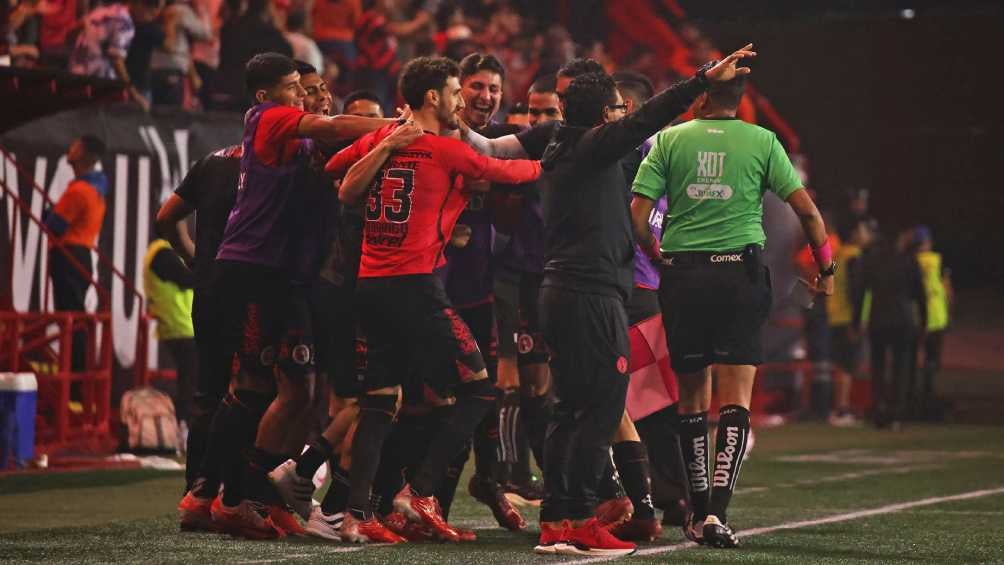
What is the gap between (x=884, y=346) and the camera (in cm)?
2039

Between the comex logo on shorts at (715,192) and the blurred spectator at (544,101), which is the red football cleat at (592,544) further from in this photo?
the blurred spectator at (544,101)

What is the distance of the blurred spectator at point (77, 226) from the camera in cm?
1405

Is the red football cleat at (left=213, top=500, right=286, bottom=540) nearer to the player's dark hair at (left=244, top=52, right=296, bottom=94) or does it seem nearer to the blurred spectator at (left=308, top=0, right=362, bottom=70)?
the player's dark hair at (left=244, top=52, right=296, bottom=94)

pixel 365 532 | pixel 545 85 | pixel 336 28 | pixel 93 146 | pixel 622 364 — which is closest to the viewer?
pixel 622 364

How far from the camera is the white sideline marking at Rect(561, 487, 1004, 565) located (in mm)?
8016

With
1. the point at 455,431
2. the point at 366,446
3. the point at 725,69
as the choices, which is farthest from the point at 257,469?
the point at 725,69

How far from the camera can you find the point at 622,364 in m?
7.85

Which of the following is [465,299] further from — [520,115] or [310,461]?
[520,115]

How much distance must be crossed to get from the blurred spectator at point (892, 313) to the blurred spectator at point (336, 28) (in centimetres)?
621

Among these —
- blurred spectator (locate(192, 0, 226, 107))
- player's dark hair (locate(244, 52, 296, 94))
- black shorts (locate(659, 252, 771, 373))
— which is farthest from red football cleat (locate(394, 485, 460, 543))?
blurred spectator (locate(192, 0, 226, 107))

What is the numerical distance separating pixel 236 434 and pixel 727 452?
2.20 metres

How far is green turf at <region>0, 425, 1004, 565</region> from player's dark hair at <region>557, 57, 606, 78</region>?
2.13 m

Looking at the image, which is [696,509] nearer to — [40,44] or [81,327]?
[81,327]

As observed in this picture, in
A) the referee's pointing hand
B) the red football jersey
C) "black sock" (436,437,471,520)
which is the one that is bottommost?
"black sock" (436,437,471,520)
